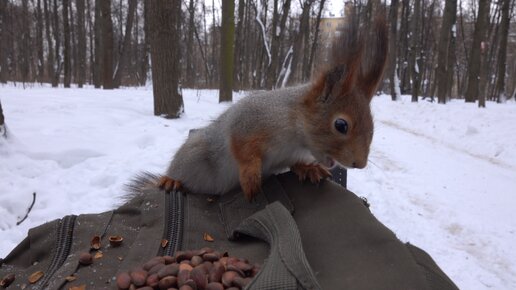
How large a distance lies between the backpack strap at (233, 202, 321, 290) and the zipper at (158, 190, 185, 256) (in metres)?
0.26

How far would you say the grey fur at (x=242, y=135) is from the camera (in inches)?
73.6

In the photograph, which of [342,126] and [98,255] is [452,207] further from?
[98,255]

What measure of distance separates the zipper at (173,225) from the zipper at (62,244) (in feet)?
1.06

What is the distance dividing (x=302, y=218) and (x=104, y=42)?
45.8 ft

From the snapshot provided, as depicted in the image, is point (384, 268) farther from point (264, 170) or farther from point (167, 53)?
point (167, 53)

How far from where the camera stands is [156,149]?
421cm

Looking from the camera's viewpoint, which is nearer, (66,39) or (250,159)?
(250,159)

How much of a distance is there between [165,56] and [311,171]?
4.93 meters

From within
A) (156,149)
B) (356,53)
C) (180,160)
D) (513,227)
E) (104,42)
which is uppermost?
(104,42)

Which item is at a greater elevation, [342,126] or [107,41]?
[107,41]

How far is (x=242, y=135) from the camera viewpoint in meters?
1.91

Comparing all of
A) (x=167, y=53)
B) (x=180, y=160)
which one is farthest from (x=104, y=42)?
(x=180, y=160)

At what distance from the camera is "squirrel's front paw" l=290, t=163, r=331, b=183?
5.75ft

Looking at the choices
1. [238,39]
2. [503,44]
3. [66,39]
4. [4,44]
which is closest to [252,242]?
[503,44]
